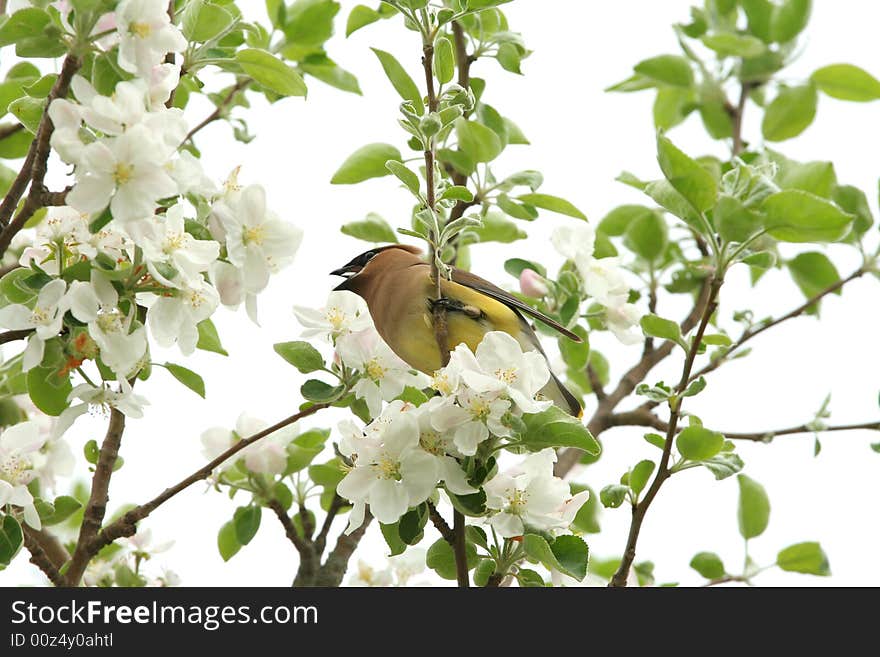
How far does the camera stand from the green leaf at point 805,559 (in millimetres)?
2400

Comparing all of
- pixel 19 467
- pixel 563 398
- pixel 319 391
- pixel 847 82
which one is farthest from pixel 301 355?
pixel 847 82

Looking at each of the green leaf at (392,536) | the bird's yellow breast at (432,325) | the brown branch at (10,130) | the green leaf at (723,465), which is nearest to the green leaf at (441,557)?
the green leaf at (392,536)

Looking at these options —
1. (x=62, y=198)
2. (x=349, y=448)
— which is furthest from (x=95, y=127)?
(x=349, y=448)

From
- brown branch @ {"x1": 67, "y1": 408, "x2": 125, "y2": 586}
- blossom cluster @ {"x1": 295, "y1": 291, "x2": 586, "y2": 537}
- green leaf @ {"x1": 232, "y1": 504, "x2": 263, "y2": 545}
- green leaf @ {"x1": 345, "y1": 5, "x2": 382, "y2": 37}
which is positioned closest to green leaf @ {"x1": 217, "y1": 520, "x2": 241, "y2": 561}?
green leaf @ {"x1": 232, "y1": 504, "x2": 263, "y2": 545}

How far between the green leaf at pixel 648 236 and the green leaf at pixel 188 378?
135 centimetres

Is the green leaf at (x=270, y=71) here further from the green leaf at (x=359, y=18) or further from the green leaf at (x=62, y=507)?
the green leaf at (x=62, y=507)

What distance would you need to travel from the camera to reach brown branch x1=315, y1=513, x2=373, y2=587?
2430mm

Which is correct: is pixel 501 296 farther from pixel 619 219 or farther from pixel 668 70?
pixel 668 70

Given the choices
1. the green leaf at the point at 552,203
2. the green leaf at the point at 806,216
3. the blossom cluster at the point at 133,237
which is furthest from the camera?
the green leaf at the point at 552,203

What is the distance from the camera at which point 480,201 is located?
2213 millimetres
